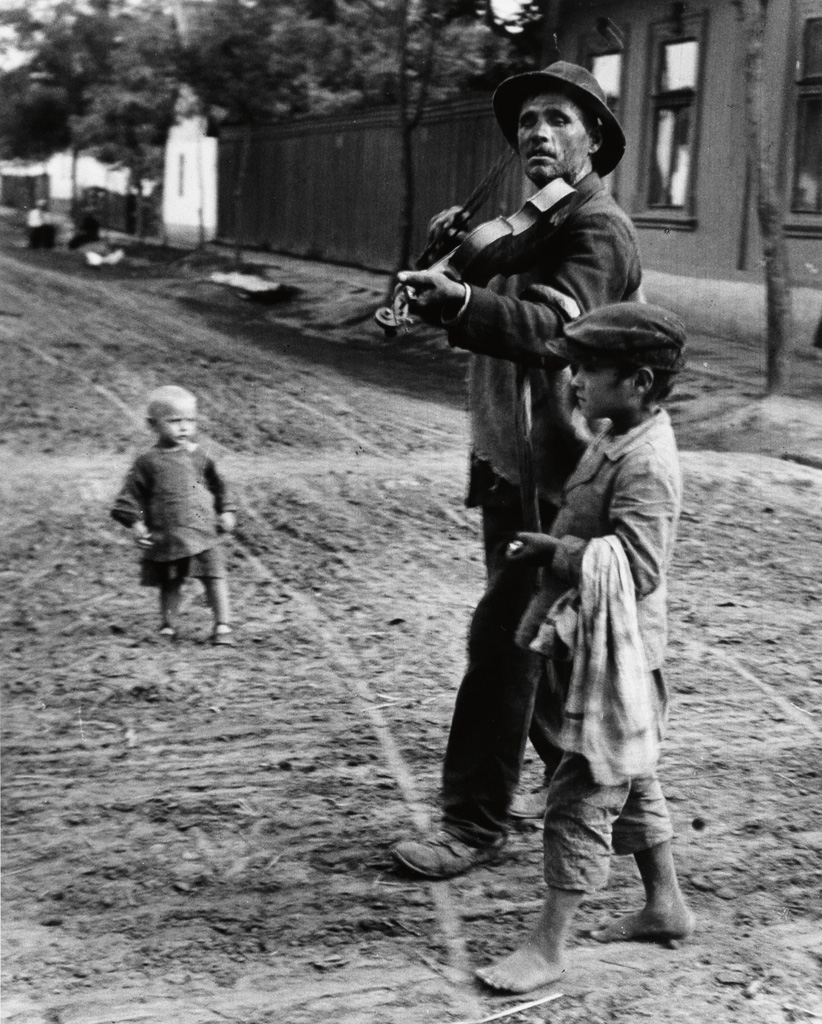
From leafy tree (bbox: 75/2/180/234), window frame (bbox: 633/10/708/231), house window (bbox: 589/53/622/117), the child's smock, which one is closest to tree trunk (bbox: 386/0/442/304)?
house window (bbox: 589/53/622/117)

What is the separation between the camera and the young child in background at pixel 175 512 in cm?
597

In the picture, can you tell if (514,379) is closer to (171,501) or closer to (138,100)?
(171,501)

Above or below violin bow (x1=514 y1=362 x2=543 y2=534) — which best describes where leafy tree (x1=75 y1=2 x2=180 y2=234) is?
above

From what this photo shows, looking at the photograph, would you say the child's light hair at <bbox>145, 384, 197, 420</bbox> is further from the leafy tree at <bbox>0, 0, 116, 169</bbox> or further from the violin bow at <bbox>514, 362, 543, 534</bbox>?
the leafy tree at <bbox>0, 0, 116, 169</bbox>

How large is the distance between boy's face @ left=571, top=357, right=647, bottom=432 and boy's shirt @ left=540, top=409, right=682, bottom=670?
34mm

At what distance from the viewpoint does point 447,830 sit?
3977mm

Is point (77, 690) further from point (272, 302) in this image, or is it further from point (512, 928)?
point (272, 302)

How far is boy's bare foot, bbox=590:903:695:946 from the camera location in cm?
351

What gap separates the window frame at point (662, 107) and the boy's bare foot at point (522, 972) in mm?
14406

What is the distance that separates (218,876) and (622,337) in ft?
5.61

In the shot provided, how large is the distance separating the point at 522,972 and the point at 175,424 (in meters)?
3.21

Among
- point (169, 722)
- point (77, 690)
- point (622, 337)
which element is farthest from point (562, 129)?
point (77, 690)

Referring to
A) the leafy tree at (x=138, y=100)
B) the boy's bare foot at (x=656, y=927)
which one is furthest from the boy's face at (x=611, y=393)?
the leafy tree at (x=138, y=100)

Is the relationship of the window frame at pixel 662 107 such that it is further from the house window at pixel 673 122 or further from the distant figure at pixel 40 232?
the distant figure at pixel 40 232
